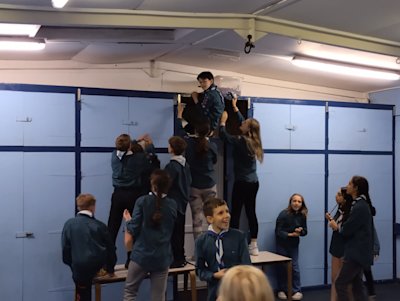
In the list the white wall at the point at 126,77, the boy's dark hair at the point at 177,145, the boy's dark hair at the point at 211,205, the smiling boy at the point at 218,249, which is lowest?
the smiling boy at the point at 218,249

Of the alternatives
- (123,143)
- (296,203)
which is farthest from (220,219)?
(296,203)

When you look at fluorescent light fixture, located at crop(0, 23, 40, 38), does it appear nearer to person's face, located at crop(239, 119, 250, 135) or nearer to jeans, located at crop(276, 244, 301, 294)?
person's face, located at crop(239, 119, 250, 135)

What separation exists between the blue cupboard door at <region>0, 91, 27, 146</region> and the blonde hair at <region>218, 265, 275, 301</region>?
3.82 metres

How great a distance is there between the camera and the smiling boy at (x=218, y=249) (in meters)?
3.39

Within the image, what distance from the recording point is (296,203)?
6.21m

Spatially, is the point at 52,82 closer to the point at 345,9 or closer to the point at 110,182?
the point at 110,182

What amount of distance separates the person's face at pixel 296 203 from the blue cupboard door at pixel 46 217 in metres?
Result: 2.62

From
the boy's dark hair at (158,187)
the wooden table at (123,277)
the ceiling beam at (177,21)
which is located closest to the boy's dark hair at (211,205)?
the boy's dark hair at (158,187)

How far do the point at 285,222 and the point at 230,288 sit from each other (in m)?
4.55

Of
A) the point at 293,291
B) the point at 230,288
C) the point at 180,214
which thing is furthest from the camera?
the point at 293,291

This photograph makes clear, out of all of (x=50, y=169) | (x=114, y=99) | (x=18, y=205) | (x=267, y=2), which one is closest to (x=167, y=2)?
(x=267, y=2)

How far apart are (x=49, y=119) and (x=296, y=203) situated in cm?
304

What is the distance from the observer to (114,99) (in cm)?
545

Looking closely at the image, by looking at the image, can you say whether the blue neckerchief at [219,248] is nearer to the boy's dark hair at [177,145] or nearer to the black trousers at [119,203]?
the boy's dark hair at [177,145]
